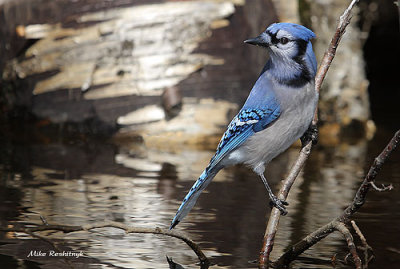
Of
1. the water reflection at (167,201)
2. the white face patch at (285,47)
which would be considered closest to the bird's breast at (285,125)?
the white face patch at (285,47)

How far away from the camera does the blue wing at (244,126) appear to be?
3840 millimetres

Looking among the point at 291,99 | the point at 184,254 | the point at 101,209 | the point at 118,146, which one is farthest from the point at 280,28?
the point at 118,146

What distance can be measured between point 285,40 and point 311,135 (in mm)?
478

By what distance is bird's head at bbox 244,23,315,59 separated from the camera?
11.9ft

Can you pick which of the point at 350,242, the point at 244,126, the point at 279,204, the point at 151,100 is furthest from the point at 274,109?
the point at 151,100

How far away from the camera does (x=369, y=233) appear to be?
4.44 metres

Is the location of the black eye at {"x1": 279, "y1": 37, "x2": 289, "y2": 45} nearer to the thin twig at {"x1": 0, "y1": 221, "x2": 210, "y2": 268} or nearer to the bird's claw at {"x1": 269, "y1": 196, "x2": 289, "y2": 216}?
the bird's claw at {"x1": 269, "y1": 196, "x2": 289, "y2": 216}

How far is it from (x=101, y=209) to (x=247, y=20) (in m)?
3.34

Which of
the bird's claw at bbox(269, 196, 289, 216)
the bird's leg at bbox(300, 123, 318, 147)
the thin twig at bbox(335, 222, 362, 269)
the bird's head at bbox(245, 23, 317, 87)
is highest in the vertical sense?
the bird's head at bbox(245, 23, 317, 87)

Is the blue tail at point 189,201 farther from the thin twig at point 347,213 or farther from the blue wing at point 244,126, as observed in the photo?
the thin twig at point 347,213

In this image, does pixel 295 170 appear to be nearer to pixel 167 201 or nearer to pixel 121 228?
pixel 121 228

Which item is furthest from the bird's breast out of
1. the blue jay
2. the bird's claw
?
the bird's claw

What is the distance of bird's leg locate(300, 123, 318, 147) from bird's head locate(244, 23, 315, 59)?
371 millimetres

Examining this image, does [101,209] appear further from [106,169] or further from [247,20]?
Result: [247,20]
